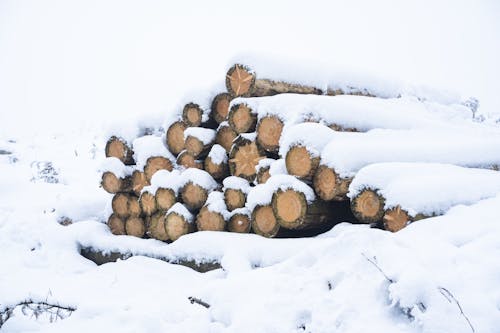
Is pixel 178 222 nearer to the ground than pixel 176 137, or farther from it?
nearer to the ground

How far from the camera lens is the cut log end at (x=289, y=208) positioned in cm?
369

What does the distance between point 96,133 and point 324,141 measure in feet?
49.9

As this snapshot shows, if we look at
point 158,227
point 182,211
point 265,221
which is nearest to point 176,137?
point 182,211

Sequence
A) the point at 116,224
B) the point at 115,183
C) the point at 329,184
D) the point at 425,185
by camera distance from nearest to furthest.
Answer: the point at 425,185
the point at 329,184
the point at 115,183
the point at 116,224

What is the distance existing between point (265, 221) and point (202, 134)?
1382 mm

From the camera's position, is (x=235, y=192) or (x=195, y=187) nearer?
(x=235, y=192)

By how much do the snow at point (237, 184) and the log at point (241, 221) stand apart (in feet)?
0.78

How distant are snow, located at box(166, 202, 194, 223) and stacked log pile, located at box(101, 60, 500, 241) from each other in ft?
0.04

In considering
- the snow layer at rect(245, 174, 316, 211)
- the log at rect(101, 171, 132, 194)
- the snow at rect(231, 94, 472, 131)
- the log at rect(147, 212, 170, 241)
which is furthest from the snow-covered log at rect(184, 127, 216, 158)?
the log at rect(101, 171, 132, 194)

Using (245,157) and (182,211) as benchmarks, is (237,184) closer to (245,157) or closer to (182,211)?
Answer: (245,157)

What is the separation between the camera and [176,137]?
5.17 meters

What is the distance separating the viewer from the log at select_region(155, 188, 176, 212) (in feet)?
15.6

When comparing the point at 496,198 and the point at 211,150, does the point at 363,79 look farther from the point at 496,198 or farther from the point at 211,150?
the point at 496,198

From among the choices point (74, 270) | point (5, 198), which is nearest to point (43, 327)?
point (74, 270)
